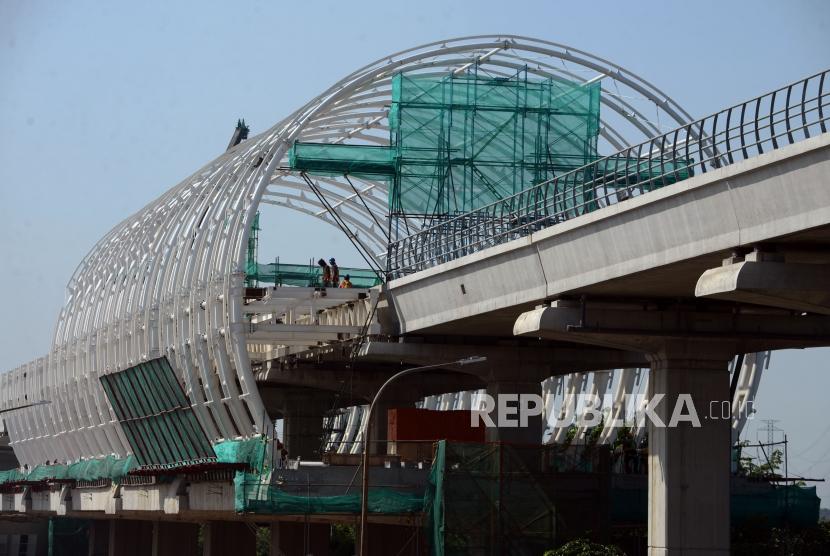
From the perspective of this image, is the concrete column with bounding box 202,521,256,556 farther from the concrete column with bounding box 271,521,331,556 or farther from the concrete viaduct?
the concrete column with bounding box 271,521,331,556

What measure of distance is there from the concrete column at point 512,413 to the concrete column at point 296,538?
761cm

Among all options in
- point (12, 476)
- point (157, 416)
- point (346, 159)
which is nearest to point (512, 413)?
point (346, 159)

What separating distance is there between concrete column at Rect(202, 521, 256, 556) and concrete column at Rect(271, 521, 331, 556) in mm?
12928

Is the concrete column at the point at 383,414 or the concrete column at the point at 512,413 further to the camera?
the concrete column at the point at 383,414

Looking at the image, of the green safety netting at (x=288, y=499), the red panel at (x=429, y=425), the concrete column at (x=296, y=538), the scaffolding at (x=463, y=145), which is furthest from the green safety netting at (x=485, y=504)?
the scaffolding at (x=463, y=145)

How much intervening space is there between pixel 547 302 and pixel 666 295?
3.44m

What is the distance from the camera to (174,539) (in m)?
86.8

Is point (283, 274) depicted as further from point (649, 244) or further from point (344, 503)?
point (649, 244)

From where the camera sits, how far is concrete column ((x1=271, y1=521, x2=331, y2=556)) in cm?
6256

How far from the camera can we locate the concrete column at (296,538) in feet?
205

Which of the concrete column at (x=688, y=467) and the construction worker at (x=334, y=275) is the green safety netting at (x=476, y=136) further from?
the concrete column at (x=688, y=467)

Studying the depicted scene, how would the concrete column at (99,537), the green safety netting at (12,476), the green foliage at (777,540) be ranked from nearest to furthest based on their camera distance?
the green foliage at (777,540) < the green safety netting at (12,476) < the concrete column at (99,537)

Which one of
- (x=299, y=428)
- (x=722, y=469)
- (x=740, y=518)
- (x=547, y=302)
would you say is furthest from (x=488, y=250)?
(x=299, y=428)

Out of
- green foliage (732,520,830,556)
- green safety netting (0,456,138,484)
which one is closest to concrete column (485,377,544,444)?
green foliage (732,520,830,556)
